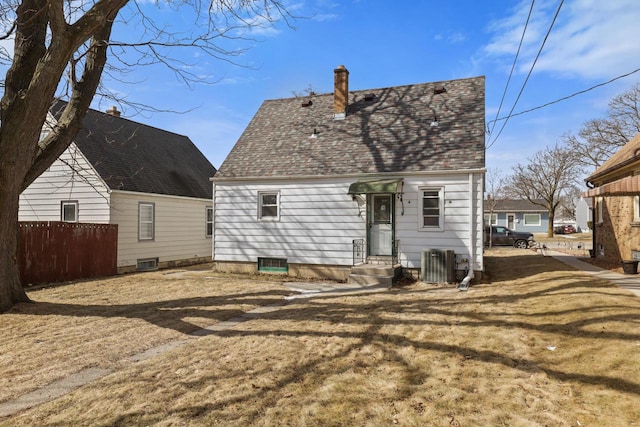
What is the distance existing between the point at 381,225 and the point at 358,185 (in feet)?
5.20

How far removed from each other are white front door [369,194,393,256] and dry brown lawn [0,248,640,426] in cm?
365

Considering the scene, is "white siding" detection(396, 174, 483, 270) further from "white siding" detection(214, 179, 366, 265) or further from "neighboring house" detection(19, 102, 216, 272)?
"neighboring house" detection(19, 102, 216, 272)

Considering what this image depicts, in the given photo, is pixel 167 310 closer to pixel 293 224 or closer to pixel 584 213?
pixel 293 224

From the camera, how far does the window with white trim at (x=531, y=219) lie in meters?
54.0

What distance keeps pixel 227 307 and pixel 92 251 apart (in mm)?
8255

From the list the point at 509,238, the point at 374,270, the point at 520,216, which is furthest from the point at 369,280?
the point at 520,216

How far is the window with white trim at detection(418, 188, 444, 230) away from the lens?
12.3m

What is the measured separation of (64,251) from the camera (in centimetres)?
1348

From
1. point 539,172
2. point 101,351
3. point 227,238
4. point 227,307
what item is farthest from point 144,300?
point 539,172

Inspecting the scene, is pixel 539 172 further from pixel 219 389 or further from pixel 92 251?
pixel 219 389

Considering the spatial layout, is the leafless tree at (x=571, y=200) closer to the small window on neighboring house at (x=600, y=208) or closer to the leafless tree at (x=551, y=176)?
the leafless tree at (x=551, y=176)

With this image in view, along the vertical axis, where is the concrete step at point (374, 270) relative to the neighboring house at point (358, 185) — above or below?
below

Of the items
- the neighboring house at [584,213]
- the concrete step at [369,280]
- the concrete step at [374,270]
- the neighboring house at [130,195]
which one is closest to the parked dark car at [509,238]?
the neighboring house at [584,213]

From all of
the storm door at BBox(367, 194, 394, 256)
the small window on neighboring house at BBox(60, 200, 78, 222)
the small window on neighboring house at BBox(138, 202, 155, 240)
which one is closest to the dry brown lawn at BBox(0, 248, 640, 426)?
the storm door at BBox(367, 194, 394, 256)
